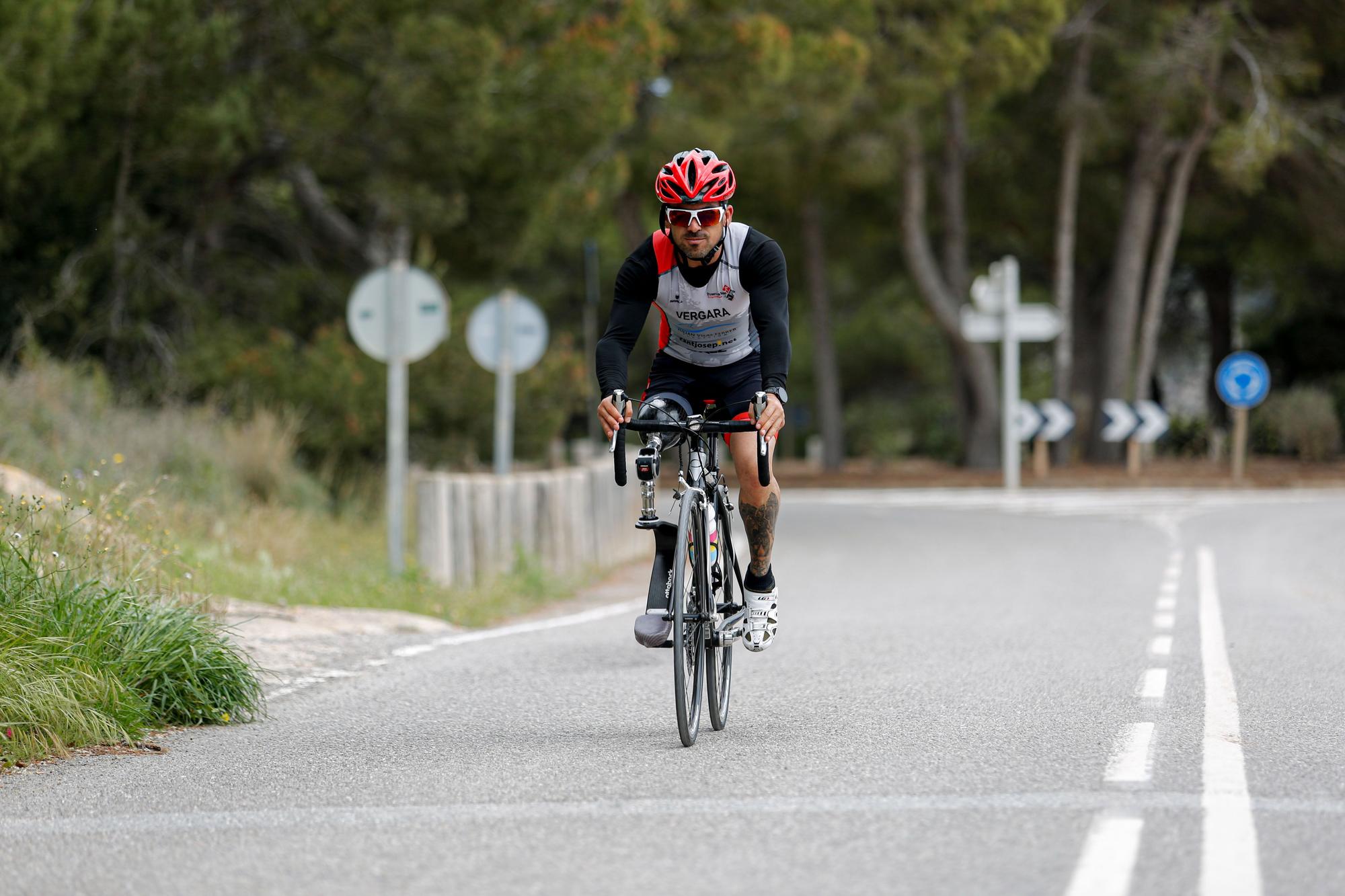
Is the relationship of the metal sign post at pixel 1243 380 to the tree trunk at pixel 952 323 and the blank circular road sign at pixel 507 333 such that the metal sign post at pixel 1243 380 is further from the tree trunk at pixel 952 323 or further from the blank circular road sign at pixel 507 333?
the blank circular road sign at pixel 507 333

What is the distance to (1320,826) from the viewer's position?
532 centimetres

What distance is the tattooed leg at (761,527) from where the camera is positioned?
290 inches

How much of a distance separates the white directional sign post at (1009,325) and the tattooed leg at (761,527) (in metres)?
21.4

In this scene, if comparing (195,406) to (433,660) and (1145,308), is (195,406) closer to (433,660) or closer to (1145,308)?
(433,660)

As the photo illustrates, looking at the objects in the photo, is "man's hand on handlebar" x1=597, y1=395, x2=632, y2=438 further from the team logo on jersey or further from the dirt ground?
the dirt ground

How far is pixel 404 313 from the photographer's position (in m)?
12.9

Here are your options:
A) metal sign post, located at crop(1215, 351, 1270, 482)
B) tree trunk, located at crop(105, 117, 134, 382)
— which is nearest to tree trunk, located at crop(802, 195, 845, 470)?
metal sign post, located at crop(1215, 351, 1270, 482)

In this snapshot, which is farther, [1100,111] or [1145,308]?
[1145,308]

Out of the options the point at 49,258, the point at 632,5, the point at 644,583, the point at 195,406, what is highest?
the point at 632,5

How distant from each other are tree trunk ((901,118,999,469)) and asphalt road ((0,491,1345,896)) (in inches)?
862

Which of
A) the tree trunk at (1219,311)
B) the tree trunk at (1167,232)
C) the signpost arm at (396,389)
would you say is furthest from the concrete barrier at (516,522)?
the tree trunk at (1219,311)

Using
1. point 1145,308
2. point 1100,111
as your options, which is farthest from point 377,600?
point 1145,308

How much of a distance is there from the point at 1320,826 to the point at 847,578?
9722mm

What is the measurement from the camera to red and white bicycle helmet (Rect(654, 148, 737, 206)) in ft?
21.8
